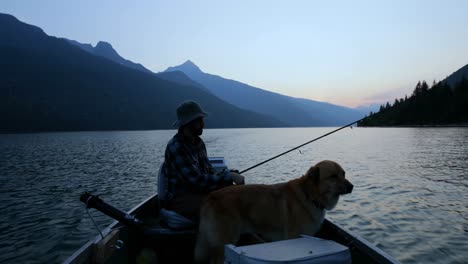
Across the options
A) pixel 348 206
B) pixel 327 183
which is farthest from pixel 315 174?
pixel 348 206

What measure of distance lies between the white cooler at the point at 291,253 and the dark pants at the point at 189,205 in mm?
2114

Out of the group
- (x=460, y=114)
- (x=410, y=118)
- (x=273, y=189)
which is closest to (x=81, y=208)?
(x=273, y=189)

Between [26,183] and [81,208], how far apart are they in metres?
11.1

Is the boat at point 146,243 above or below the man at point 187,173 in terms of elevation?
below

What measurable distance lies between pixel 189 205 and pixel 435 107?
16684cm

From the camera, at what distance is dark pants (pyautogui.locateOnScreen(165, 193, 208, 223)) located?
233 inches

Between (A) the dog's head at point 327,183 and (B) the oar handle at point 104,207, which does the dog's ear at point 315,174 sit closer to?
(A) the dog's head at point 327,183

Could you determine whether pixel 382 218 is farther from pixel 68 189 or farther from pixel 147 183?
pixel 68 189

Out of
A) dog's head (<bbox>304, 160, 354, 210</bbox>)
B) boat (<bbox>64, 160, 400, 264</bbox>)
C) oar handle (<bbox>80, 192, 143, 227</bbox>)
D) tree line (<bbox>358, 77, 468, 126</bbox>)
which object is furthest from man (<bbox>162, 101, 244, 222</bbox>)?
tree line (<bbox>358, 77, 468, 126</bbox>)

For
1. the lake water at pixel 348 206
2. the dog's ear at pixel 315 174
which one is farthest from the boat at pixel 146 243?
the lake water at pixel 348 206

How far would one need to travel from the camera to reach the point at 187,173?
577 cm

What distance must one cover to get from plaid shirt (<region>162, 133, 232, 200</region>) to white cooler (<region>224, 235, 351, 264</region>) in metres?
2.07

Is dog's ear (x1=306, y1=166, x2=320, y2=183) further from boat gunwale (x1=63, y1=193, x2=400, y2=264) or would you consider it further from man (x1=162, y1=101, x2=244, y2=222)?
man (x1=162, y1=101, x2=244, y2=222)

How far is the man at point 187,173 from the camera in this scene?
5781 mm
